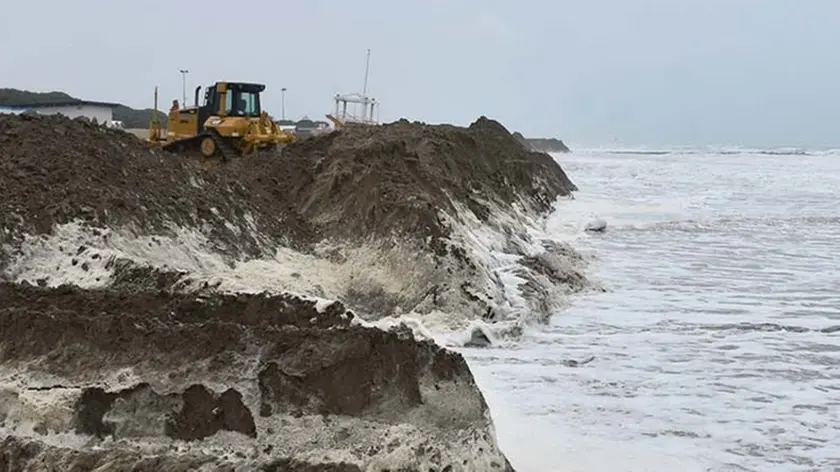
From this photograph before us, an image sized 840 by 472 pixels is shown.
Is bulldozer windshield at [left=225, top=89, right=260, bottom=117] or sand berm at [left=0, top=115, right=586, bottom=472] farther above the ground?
bulldozer windshield at [left=225, top=89, right=260, bottom=117]

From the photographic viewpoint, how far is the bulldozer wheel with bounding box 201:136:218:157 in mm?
18703

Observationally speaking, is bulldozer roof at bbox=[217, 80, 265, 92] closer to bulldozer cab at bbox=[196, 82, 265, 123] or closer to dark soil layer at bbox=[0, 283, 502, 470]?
bulldozer cab at bbox=[196, 82, 265, 123]

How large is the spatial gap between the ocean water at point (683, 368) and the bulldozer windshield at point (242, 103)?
325 inches

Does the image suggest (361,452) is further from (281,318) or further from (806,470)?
(806,470)

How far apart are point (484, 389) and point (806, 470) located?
2289mm

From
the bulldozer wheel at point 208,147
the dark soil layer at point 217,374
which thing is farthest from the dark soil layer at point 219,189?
the bulldozer wheel at point 208,147

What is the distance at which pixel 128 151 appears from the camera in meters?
9.96

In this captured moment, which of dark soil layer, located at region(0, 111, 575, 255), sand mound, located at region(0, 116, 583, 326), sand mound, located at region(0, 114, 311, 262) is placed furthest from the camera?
dark soil layer, located at region(0, 111, 575, 255)

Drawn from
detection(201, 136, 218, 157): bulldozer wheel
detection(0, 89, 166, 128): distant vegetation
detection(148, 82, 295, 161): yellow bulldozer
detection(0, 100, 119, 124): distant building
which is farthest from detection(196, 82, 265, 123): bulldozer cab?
detection(0, 89, 166, 128): distant vegetation

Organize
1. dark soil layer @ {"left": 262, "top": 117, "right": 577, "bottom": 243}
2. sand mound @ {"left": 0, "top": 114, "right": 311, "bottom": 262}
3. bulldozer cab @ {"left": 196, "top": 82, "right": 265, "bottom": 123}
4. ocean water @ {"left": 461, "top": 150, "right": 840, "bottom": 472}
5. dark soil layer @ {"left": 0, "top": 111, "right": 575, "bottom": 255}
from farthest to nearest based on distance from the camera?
bulldozer cab @ {"left": 196, "top": 82, "right": 265, "bottom": 123} → dark soil layer @ {"left": 262, "top": 117, "right": 577, "bottom": 243} → dark soil layer @ {"left": 0, "top": 111, "right": 575, "bottom": 255} → sand mound @ {"left": 0, "top": 114, "right": 311, "bottom": 262} → ocean water @ {"left": 461, "top": 150, "right": 840, "bottom": 472}

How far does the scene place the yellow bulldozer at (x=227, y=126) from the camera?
18.7 metres

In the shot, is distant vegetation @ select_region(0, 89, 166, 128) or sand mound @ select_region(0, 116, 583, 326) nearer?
sand mound @ select_region(0, 116, 583, 326)

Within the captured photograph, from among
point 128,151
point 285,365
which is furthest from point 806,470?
point 128,151

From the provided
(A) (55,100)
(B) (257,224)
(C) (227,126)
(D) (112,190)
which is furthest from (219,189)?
(A) (55,100)
